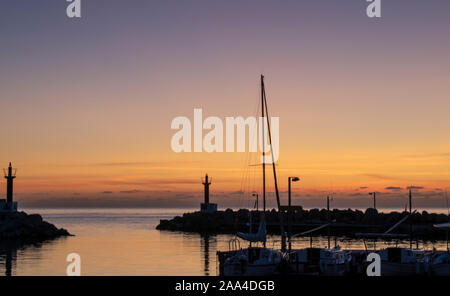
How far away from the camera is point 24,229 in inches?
3866

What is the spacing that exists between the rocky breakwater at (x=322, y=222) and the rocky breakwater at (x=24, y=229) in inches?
1286

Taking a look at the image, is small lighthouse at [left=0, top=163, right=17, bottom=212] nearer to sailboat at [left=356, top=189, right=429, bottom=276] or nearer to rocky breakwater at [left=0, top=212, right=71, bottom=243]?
rocky breakwater at [left=0, top=212, right=71, bottom=243]

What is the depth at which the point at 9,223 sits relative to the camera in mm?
99375

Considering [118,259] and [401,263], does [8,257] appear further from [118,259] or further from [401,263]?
[401,263]

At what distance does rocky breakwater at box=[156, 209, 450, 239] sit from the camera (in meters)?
108

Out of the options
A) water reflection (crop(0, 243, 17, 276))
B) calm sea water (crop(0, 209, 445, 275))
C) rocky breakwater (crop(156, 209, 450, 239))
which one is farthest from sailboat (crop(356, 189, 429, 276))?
rocky breakwater (crop(156, 209, 450, 239))

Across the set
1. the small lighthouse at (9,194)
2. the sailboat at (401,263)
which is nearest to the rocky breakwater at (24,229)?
the small lighthouse at (9,194)

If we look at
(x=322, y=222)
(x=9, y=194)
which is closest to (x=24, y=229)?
(x=9, y=194)

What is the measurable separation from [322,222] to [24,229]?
6205cm
